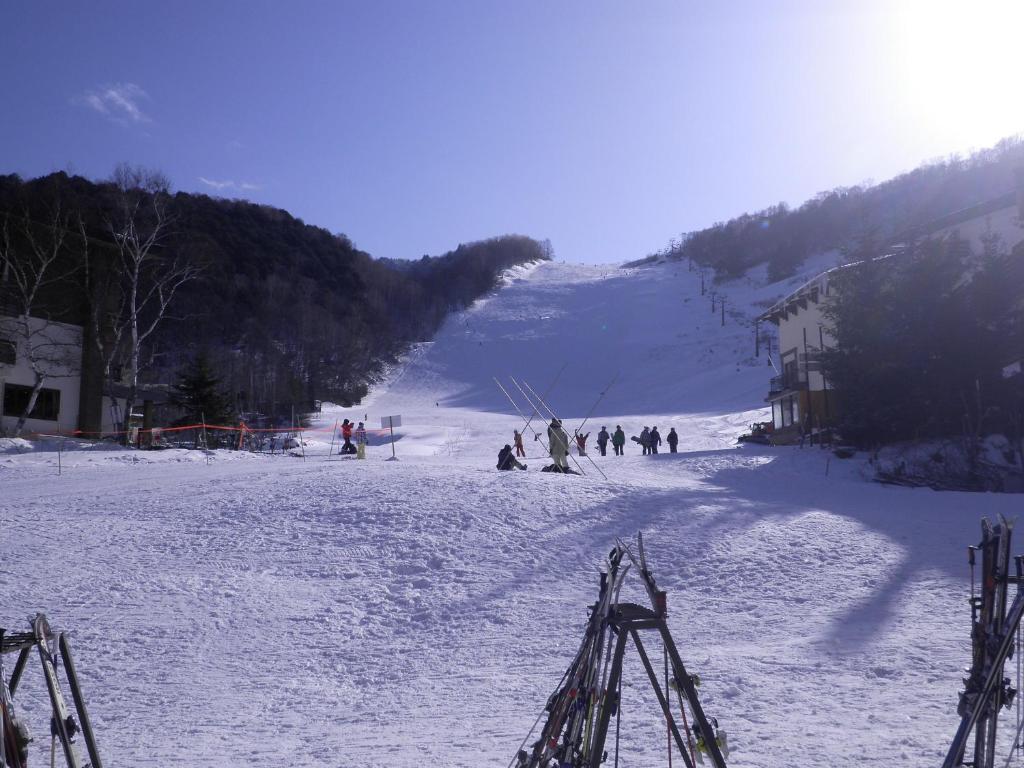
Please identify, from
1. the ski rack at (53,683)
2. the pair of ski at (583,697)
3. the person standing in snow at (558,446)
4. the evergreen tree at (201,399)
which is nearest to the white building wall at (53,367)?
the evergreen tree at (201,399)

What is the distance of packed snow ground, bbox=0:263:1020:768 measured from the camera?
7031 mm

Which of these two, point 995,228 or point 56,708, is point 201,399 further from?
point 56,708

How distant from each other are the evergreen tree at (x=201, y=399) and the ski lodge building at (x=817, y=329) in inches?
1017

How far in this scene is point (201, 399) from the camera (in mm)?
39688

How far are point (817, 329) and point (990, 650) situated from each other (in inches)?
→ 1520

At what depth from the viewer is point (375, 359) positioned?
85250mm

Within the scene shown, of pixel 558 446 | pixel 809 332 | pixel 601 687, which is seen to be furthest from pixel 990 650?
pixel 809 332

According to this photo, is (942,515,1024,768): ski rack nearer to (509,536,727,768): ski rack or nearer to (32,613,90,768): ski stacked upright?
(509,536,727,768): ski rack

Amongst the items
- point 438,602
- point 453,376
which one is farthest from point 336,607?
point 453,376

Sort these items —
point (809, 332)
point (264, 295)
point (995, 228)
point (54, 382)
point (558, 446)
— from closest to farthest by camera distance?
point (558, 446)
point (995, 228)
point (54, 382)
point (809, 332)
point (264, 295)

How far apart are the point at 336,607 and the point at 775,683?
5.55 metres

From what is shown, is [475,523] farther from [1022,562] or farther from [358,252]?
[358,252]

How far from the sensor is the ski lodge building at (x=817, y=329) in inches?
1284

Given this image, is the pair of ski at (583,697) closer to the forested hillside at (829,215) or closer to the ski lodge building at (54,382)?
the ski lodge building at (54,382)
